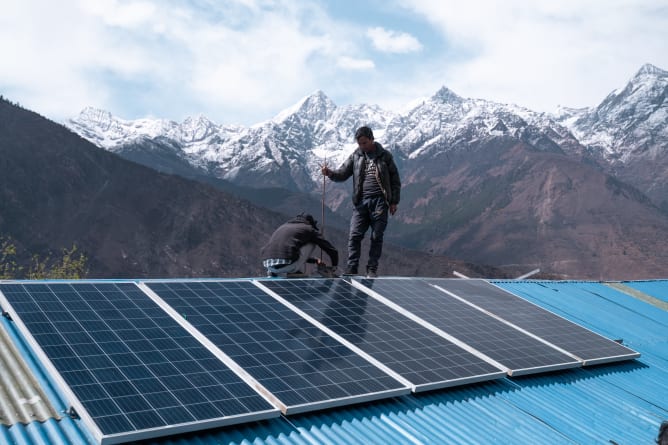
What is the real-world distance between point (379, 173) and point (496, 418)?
553cm

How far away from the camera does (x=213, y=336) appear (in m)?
6.25

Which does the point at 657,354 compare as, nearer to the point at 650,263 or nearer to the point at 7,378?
the point at 7,378

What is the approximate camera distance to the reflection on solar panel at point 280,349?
584 centimetres

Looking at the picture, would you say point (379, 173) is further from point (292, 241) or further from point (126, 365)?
point (126, 365)

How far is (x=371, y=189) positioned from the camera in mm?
11562

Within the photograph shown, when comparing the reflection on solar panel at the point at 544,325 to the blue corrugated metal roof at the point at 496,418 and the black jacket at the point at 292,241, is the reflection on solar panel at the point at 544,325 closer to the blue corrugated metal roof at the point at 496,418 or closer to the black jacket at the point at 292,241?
the blue corrugated metal roof at the point at 496,418

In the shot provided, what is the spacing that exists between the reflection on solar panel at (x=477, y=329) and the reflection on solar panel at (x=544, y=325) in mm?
462

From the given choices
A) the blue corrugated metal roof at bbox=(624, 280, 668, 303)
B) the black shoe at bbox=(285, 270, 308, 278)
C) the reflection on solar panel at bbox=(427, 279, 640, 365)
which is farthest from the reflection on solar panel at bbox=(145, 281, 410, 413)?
the blue corrugated metal roof at bbox=(624, 280, 668, 303)

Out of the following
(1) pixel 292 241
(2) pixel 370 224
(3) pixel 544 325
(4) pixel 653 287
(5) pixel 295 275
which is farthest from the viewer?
(4) pixel 653 287

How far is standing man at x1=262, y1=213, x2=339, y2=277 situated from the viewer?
993cm

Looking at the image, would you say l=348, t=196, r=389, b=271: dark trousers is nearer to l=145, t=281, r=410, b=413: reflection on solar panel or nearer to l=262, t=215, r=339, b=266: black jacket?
l=262, t=215, r=339, b=266: black jacket

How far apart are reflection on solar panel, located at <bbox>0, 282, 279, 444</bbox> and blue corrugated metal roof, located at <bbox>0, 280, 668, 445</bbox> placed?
21cm

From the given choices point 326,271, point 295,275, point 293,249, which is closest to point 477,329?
point 326,271

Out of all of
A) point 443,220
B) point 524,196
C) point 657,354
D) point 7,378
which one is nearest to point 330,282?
point 7,378
